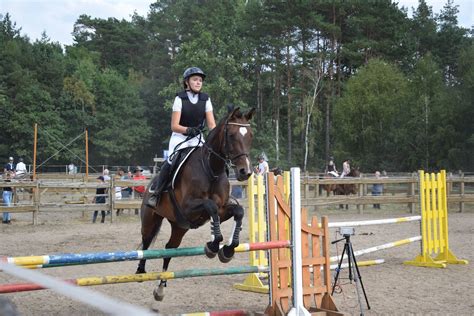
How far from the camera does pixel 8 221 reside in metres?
17.2

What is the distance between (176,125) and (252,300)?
2.50 metres

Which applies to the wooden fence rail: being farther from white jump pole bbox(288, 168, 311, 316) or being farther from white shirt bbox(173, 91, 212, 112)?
white jump pole bbox(288, 168, 311, 316)

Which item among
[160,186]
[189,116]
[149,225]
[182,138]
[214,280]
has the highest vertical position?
[189,116]

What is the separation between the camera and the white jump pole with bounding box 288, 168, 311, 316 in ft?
19.1

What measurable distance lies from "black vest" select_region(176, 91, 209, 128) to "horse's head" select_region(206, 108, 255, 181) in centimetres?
68

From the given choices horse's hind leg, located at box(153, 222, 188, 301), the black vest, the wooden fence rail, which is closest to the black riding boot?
horse's hind leg, located at box(153, 222, 188, 301)

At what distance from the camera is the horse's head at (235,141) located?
5812 millimetres

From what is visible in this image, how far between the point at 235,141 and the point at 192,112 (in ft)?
4.15

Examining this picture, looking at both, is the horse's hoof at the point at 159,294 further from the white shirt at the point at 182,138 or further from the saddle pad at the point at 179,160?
the white shirt at the point at 182,138

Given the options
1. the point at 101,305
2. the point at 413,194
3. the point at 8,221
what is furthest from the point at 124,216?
the point at 101,305

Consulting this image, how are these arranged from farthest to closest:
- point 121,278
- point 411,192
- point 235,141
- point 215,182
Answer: point 411,192, point 215,182, point 235,141, point 121,278

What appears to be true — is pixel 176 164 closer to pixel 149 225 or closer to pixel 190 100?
pixel 190 100

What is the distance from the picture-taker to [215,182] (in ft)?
20.8

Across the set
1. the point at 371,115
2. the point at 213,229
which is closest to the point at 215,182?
the point at 213,229
